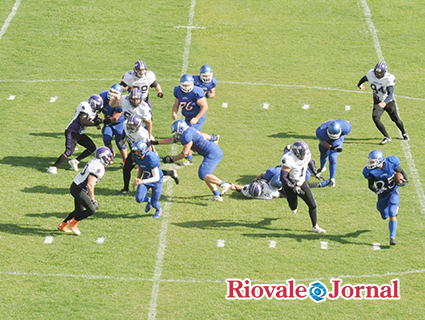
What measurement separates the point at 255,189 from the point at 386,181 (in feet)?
8.62

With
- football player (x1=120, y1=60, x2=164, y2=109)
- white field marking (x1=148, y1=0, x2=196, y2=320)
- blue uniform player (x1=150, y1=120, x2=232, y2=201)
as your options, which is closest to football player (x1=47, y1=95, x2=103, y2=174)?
football player (x1=120, y1=60, x2=164, y2=109)

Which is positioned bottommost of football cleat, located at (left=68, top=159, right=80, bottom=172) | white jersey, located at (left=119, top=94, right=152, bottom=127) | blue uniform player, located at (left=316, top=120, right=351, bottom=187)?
football cleat, located at (left=68, top=159, right=80, bottom=172)

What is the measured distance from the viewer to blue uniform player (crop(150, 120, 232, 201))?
13.6m

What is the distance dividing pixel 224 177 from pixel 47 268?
4.51 meters

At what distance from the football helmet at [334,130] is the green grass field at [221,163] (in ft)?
3.72

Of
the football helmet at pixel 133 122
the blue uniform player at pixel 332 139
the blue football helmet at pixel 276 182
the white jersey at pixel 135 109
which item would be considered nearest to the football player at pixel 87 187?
the football helmet at pixel 133 122

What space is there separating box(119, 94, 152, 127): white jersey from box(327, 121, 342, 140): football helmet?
3.68 metres

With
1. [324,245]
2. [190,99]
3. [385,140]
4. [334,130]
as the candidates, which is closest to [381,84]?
[385,140]

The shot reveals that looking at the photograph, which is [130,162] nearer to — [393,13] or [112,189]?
[112,189]

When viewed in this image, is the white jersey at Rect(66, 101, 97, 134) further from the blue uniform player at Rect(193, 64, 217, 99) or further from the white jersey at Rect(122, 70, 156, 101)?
the blue uniform player at Rect(193, 64, 217, 99)

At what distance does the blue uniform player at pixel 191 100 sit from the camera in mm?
14922

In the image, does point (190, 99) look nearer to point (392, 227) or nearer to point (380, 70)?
point (380, 70)

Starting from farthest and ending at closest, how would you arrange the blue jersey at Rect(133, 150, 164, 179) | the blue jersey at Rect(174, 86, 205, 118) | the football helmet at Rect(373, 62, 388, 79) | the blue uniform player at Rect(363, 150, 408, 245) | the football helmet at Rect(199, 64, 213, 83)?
the football helmet at Rect(373, 62, 388, 79) → the football helmet at Rect(199, 64, 213, 83) → the blue jersey at Rect(174, 86, 205, 118) → the blue jersey at Rect(133, 150, 164, 179) → the blue uniform player at Rect(363, 150, 408, 245)

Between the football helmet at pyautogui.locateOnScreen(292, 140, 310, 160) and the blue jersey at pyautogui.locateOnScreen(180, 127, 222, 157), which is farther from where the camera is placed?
the blue jersey at pyautogui.locateOnScreen(180, 127, 222, 157)
